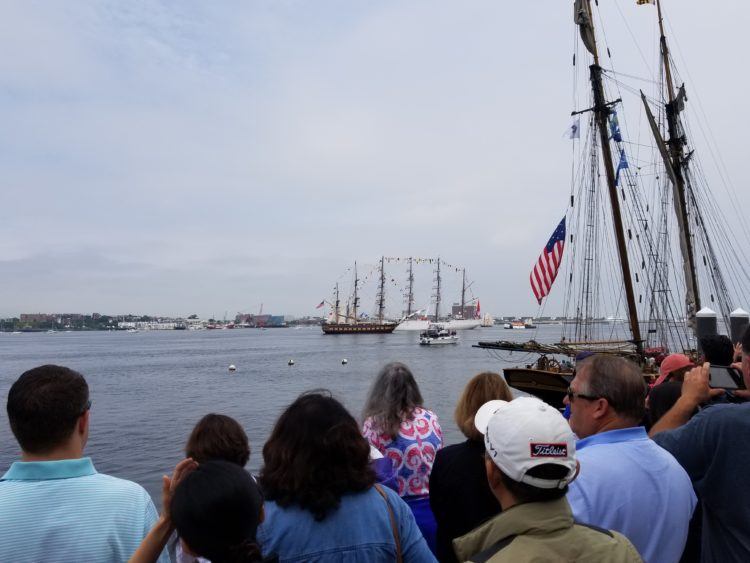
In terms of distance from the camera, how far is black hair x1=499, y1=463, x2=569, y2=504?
6.83 feet

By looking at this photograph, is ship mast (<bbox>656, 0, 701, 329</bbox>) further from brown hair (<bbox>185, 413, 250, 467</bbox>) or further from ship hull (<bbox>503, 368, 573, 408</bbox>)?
brown hair (<bbox>185, 413, 250, 467</bbox>)

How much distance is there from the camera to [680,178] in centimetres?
2947

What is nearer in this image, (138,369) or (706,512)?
(706,512)

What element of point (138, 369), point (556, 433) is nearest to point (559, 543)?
point (556, 433)

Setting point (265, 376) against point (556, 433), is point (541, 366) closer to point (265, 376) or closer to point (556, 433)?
point (556, 433)

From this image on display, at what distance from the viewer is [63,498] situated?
253 centimetres

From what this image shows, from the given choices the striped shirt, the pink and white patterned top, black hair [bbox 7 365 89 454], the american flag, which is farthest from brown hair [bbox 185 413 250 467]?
the american flag

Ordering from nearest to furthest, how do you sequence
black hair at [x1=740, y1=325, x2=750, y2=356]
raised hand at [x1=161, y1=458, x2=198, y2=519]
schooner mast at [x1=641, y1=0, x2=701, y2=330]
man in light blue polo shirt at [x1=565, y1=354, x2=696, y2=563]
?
1. raised hand at [x1=161, y1=458, x2=198, y2=519]
2. man in light blue polo shirt at [x1=565, y1=354, x2=696, y2=563]
3. black hair at [x1=740, y1=325, x2=750, y2=356]
4. schooner mast at [x1=641, y1=0, x2=701, y2=330]

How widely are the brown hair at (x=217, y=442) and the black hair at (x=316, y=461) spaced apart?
1112 mm

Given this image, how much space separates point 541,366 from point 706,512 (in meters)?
23.5

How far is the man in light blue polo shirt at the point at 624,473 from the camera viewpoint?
9.34 ft

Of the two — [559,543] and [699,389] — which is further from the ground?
[699,389]

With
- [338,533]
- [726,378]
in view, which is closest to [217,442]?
[338,533]

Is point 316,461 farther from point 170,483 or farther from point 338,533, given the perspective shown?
point 170,483
